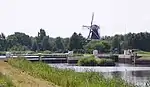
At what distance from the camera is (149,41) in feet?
540

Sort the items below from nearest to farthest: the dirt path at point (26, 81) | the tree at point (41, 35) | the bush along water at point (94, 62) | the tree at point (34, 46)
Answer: the dirt path at point (26, 81)
the bush along water at point (94, 62)
the tree at point (41, 35)
the tree at point (34, 46)

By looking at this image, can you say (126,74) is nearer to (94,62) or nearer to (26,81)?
(26,81)

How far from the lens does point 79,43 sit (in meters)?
170

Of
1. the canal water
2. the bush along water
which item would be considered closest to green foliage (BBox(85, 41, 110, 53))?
the bush along water

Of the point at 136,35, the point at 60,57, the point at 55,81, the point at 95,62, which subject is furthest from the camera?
the point at 136,35

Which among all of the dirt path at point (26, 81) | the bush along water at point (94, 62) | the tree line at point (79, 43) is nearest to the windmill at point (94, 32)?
the tree line at point (79, 43)

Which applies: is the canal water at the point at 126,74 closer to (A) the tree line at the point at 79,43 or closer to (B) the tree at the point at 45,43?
(A) the tree line at the point at 79,43

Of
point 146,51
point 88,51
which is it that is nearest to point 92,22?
point 88,51

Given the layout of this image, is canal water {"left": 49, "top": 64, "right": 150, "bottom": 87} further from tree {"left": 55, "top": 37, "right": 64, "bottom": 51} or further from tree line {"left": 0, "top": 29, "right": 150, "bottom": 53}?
tree {"left": 55, "top": 37, "right": 64, "bottom": 51}

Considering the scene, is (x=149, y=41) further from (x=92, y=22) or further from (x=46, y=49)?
(x=46, y=49)

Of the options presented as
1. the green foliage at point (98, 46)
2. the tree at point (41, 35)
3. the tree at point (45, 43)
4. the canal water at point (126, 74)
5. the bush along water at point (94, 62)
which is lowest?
the canal water at point (126, 74)

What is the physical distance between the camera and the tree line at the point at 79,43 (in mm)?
165125

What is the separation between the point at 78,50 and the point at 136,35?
2347 cm

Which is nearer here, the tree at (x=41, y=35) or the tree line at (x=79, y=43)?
the tree line at (x=79, y=43)
